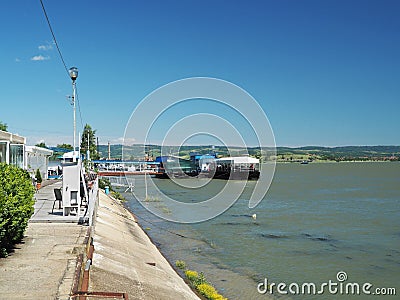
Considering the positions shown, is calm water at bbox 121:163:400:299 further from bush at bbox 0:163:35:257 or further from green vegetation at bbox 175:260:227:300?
bush at bbox 0:163:35:257

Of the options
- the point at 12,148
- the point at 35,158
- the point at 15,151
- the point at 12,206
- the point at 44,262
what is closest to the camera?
the point at 44,262

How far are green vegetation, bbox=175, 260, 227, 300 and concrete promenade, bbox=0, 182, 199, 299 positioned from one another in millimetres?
470

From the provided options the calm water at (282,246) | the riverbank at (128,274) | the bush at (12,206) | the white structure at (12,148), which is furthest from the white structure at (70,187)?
the white structure at (12,148)

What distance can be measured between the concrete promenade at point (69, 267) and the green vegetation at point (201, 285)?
1.54ft

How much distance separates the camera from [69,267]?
8.04 m

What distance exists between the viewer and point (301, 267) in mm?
17328

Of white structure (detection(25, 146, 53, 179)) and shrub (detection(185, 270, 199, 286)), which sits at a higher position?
white structure (detection(25, 146, 53, 179))

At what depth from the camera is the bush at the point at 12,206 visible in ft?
27.3

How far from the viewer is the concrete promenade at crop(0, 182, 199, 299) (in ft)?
23.1

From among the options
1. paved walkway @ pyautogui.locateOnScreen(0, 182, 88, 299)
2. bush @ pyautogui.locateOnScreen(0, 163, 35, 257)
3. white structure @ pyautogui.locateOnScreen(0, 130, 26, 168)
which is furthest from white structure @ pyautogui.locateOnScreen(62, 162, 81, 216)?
white structure @ pyautogui.locateOnScreen(0, 130, 26, 168)

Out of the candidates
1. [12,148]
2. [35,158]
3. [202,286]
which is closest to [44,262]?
[202,286]

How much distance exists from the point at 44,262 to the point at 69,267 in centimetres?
64

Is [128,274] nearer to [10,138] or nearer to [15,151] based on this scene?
[10,138]

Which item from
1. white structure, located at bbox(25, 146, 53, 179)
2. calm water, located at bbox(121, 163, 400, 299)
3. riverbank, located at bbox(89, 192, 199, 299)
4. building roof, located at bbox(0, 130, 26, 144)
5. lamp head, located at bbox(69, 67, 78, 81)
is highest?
lamp head, located at bbox(69, 67, 78, 81)
